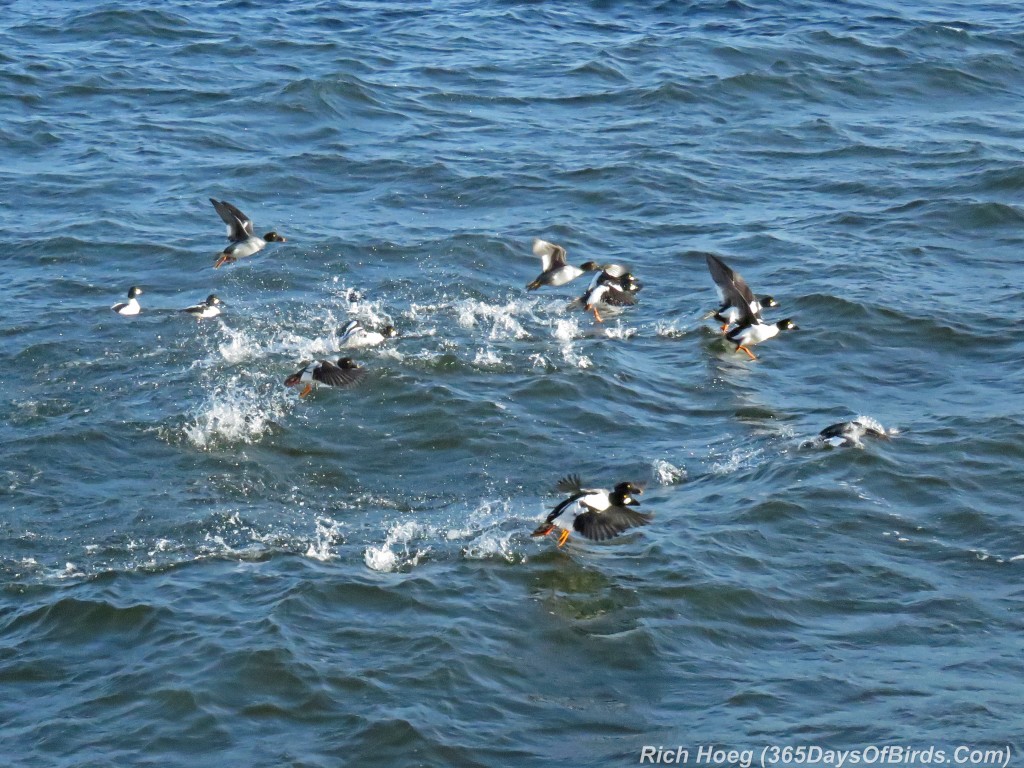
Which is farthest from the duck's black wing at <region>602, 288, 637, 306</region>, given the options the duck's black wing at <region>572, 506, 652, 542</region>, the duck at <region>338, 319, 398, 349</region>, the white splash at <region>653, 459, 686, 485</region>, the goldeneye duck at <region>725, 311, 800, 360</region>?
the duck's black wing at <region>572, 506, 652, 542</region>

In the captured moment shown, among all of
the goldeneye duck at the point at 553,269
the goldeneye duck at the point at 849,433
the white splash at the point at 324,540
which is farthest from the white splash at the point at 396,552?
the goldeneye duck at the point at 553,269

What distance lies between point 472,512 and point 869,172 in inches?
458

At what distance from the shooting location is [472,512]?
1180 cm

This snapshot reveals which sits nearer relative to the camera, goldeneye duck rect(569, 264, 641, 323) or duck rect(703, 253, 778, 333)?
duck rect(703, 253, 778, 333)

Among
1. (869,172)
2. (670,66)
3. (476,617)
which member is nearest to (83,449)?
(476,617)

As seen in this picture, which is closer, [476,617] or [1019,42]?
[476,617]

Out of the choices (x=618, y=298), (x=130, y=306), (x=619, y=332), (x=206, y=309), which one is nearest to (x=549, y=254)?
(x=618, y=298)

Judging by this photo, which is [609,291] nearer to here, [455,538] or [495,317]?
[495,317]

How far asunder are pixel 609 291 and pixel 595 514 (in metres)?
5.40

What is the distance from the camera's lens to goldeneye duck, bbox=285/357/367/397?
43.6 ft

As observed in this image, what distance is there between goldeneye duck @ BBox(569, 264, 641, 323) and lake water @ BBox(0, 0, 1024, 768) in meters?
0.34

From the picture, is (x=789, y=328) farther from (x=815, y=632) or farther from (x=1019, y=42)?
(x=1019, y=42)

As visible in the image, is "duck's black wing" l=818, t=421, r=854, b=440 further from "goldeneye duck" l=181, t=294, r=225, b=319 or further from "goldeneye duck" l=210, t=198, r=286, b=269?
"goldeneye duck" l=210, t=198, r=286, b=269

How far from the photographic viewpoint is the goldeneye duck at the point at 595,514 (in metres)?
10.6
